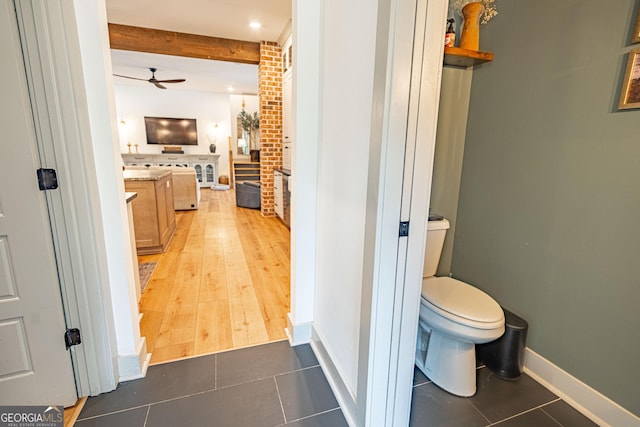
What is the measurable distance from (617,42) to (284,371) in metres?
2.15

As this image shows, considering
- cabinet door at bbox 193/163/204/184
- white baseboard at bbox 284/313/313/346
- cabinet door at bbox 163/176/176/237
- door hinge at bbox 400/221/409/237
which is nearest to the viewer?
door hinge at bbox 400/221/409/237

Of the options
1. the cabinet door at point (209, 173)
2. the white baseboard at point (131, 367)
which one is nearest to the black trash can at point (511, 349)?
the white baseboard at point (131, 367)

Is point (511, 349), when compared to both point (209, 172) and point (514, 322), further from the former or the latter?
point (209, 172)

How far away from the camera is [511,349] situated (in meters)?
1.57

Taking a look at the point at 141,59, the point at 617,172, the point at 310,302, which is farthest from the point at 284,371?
the point at 141,59

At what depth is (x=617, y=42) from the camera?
4.07 feet

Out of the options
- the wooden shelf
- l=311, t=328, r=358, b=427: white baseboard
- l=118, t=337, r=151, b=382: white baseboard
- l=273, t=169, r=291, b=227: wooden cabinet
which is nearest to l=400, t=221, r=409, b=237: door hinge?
l=311, t=328, r=358, b=427: white baseboard

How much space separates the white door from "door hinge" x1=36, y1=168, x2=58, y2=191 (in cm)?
2

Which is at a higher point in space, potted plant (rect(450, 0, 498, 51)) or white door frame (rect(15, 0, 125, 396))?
potted plant (rect(450, 0, 498, 51))

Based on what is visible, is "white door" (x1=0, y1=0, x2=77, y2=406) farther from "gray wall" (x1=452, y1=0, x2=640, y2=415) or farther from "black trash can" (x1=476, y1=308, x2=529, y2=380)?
"gray wall" (x1=452, y1=0, x2=640, y2=415)

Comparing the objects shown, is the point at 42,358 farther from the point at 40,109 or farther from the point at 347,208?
the point at 347,208

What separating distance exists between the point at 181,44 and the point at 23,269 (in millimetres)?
4286

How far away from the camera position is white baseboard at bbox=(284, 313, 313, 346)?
1.83 metres

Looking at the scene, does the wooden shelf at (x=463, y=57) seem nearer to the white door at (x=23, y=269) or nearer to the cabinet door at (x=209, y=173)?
the white door at (x=23, y=269)
